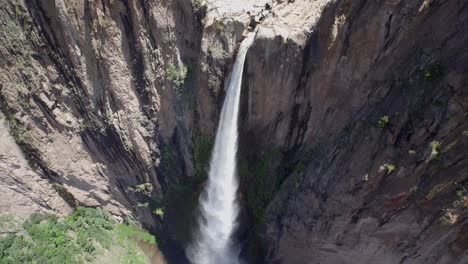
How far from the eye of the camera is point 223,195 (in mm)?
16641

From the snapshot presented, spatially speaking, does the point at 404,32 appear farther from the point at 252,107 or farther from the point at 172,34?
the point at 172,34

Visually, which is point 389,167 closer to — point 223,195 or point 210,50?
point 210,50

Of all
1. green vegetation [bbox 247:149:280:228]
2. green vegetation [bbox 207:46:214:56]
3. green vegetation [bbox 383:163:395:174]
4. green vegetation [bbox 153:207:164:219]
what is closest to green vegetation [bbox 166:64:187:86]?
green vegetation [bbox 207:46:214:56]

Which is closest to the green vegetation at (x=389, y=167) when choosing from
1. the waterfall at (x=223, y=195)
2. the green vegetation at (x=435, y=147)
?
the green vegetation at (x=435, y=147)

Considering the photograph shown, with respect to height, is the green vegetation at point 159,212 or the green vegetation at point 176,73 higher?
the green vegetation at point 176,73

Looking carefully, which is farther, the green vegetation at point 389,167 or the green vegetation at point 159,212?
the green vegetation at point 159,212

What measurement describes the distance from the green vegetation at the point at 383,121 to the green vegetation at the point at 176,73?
890 centimetres

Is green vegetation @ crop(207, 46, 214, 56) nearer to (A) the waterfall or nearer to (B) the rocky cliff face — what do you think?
(B) the rocky cliff face

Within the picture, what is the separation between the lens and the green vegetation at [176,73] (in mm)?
A: 15359

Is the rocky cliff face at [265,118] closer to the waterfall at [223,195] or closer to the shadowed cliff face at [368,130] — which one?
the shadowed cliff face at [368,130]

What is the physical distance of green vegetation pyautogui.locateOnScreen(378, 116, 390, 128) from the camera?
396 inches

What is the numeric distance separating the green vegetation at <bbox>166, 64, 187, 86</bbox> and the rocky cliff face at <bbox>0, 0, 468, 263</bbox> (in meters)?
0.07

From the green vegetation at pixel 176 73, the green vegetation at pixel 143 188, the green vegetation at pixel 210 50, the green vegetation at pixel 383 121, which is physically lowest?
the green vegetation at pixel 143 188

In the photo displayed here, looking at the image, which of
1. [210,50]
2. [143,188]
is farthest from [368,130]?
[143,188]
